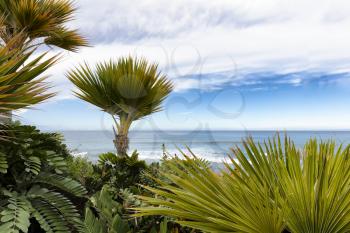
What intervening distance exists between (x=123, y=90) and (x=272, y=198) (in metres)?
5.22

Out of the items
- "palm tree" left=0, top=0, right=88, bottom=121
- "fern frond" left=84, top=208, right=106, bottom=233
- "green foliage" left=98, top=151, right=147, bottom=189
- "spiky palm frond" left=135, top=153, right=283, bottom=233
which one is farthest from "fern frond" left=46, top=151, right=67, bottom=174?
"palm tree" left=0, top=0, right=88, bottom=121

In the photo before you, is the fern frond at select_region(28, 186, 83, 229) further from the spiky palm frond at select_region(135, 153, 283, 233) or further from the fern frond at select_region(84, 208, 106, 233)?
the spiky palm frond at select_region(135, 153, 283, 233)

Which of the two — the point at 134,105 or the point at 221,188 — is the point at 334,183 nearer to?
the point at 221,188

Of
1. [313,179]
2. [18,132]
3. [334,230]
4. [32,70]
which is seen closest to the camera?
[334,230]

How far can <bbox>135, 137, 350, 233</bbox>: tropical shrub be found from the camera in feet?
5.09

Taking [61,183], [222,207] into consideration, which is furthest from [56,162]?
[222,207]

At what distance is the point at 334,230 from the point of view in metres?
1.54

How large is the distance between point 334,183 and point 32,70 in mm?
2780

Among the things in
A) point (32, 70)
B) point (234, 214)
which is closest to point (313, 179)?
point (234, 214)

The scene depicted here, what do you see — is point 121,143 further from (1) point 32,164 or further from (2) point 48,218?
(2) point 48,218

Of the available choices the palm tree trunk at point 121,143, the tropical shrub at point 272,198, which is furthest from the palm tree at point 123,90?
the tropical shrub at point 272,198

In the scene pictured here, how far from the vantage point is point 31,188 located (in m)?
3.16

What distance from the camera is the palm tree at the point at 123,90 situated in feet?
22.0

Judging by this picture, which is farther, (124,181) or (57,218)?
(124,181)
